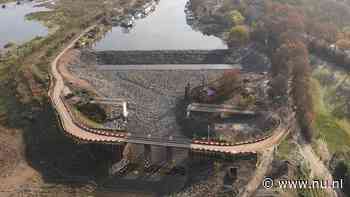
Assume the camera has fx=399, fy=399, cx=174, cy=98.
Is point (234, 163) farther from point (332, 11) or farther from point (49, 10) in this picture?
point (49, 10)

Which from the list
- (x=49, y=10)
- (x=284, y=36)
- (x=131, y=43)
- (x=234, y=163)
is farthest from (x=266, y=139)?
(x=49, y=10)

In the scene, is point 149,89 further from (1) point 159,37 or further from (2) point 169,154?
(1) point 159,37

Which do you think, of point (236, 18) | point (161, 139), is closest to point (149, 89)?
point (161, 139)

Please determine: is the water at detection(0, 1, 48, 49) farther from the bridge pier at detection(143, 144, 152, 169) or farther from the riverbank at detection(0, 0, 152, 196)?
the bridge pier at detection(143, 144, 152, 169)

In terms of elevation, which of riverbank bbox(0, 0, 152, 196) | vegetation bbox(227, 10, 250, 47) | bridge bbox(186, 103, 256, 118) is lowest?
riverbank bbox(0, 0, 152, 196)

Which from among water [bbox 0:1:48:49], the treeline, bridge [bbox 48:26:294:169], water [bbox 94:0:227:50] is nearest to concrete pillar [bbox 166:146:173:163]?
bridge [bbox 48:26:294:169]

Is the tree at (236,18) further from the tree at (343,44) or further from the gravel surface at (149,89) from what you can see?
the gravel surface at (149,89)
